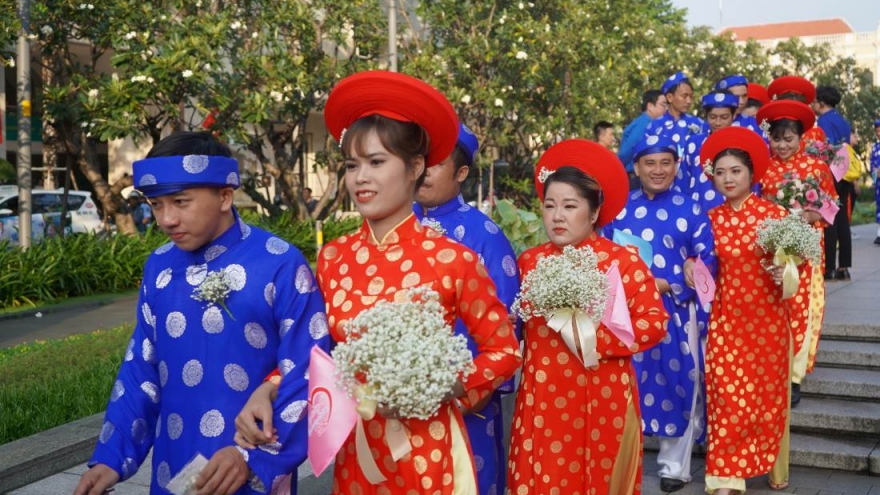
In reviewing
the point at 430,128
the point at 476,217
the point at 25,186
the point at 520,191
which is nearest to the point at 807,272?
the point at 476,217

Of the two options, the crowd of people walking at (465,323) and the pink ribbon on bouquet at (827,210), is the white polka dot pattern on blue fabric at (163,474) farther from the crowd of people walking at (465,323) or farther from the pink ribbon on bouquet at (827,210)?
the pink ribbon on bouquet at (827,210)

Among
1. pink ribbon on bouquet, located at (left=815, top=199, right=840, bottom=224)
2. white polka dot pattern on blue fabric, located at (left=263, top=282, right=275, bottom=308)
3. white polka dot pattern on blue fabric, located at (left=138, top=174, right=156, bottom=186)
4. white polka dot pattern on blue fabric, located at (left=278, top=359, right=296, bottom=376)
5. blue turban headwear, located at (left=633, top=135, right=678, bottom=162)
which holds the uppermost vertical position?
blue turban headwear, located at (left=633, top=135, right=678, bottom=162)

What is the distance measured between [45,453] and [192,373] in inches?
127

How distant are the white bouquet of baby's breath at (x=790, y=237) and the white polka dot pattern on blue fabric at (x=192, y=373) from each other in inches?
139

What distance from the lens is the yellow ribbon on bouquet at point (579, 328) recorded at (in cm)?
395

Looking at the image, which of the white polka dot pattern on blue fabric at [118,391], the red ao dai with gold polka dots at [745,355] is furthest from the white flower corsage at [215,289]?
the red ao dai with gold polka dots at [745,355]

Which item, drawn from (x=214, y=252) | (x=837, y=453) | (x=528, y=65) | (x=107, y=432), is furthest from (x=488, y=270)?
(x=528, y=65)

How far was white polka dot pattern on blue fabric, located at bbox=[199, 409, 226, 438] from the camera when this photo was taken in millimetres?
2967

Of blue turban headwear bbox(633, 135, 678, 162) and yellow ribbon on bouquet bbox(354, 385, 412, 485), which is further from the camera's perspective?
blue turban headwear bbox(633, 135, 678, 162)

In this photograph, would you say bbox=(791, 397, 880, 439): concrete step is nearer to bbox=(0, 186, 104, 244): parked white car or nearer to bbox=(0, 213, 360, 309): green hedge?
bbox=(0, 213, 360, 309): green hedge

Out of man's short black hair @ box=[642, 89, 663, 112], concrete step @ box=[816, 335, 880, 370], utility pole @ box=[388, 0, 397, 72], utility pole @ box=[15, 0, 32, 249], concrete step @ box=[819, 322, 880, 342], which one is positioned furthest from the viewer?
utility pole @ box=[388, 0, 397, 72]

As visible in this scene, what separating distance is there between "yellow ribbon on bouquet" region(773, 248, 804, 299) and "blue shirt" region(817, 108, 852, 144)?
498 cm

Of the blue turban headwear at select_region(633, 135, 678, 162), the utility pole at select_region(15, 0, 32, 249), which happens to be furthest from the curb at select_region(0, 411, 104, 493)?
the utility pole at select_region(15, 0, 32, 249)

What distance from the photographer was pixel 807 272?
7.30m
